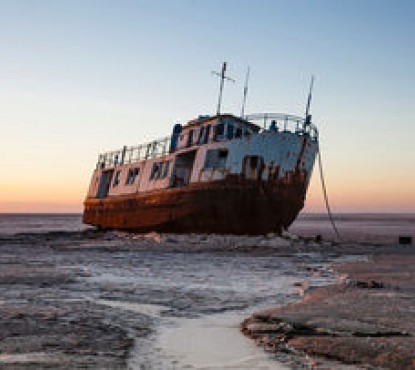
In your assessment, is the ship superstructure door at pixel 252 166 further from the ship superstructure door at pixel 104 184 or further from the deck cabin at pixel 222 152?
the ship superstructure door at pixel 104 184

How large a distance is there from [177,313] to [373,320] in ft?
8.18

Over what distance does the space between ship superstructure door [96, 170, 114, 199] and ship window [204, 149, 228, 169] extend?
13521 mm

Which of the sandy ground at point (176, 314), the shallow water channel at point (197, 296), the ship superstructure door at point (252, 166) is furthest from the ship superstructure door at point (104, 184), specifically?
the sandy ground at point (176, 314)

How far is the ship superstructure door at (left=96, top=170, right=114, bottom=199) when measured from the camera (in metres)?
39.8

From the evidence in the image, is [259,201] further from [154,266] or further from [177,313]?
[177,313]

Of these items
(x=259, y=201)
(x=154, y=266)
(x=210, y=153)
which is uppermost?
(x=210, y=153)

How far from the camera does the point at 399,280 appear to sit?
11398mm

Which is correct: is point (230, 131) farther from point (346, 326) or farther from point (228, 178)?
point (346, 326)

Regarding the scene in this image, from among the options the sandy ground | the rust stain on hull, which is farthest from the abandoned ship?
the sandy ground

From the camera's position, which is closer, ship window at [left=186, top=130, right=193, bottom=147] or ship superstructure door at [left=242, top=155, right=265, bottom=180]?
ship superstructure door at [left=242, top=155, right=265, bottom=180]

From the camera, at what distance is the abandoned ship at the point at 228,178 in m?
26.6

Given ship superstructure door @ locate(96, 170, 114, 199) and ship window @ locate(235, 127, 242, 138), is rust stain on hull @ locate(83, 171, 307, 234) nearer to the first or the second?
ship window @ locate(235, 127, 242, 138)

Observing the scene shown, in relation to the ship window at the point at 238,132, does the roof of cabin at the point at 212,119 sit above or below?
above

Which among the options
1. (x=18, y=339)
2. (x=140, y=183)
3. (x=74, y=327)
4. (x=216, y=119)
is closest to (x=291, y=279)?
(x=74, y=327)
